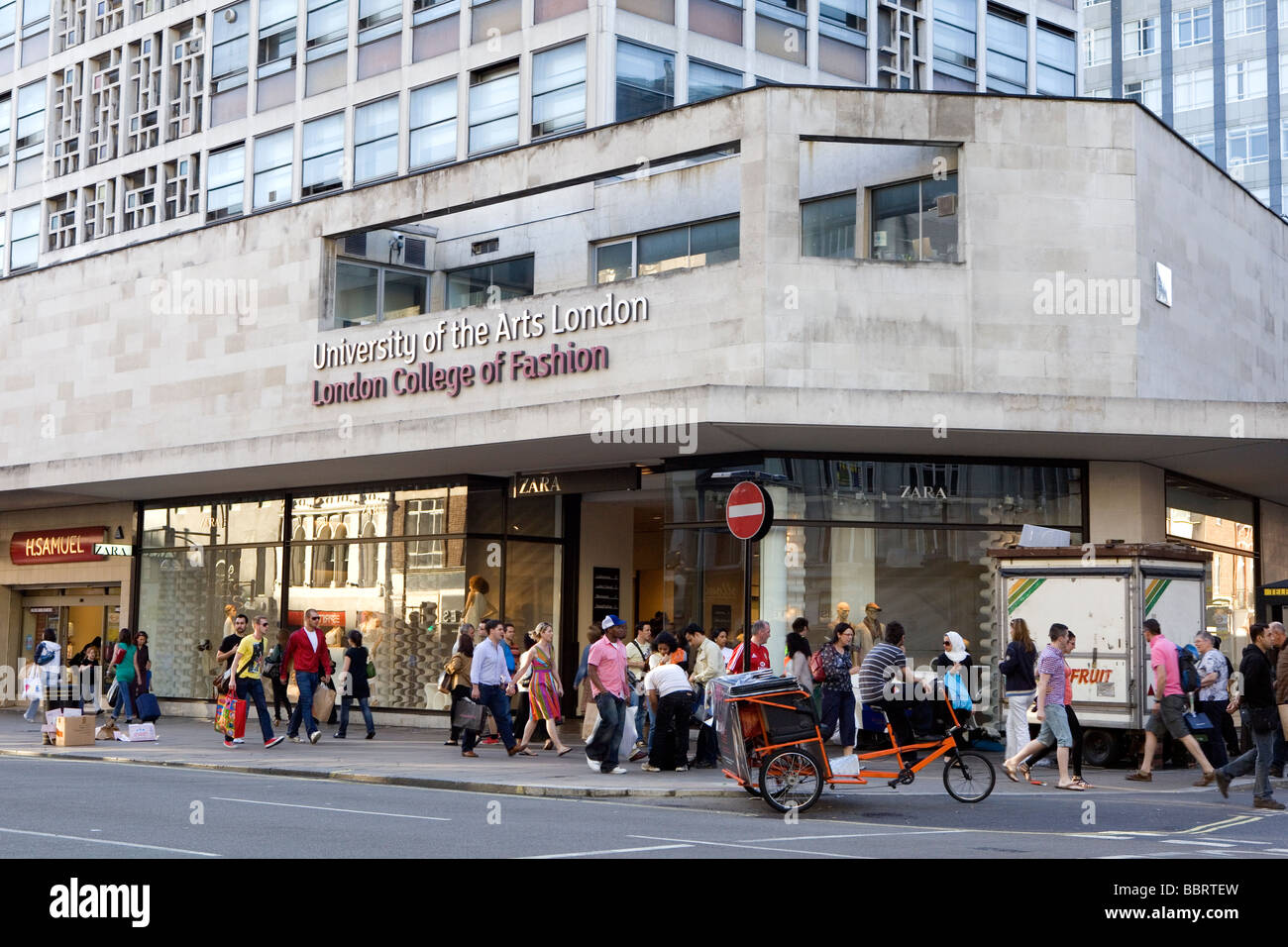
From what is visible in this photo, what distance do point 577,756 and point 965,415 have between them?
6.61 meters

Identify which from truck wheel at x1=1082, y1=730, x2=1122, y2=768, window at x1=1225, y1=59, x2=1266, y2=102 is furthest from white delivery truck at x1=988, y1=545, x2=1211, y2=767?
window at x1=1225, y1=59, x2=1266, y2=102

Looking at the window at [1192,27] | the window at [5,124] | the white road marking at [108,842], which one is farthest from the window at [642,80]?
the window at [1192,27]

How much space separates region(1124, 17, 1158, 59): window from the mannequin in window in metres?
56.0

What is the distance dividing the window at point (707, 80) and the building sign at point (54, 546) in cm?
1517

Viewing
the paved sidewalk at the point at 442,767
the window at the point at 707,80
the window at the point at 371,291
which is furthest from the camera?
the window at the point at 707,80

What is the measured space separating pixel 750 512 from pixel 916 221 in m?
8.60

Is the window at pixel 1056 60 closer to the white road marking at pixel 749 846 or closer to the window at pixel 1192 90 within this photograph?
the white road marking at pixel 749 846

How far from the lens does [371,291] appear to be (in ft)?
86.5

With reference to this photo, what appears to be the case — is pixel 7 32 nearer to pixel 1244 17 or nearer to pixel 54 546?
pixel 54 546

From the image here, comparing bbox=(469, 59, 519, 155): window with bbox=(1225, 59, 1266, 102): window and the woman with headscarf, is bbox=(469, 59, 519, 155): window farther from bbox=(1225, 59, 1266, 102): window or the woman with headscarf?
bbox=(1225, 59, 1266, 102): window

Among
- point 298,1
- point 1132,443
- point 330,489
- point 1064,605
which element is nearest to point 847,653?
point 1064,605

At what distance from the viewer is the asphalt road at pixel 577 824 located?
1019cm

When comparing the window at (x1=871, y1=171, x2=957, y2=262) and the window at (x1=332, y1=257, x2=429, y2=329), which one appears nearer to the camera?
the window at (x1=871, y1=171, x2=957, y2=262)

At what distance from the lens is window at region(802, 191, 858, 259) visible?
21.7 m
